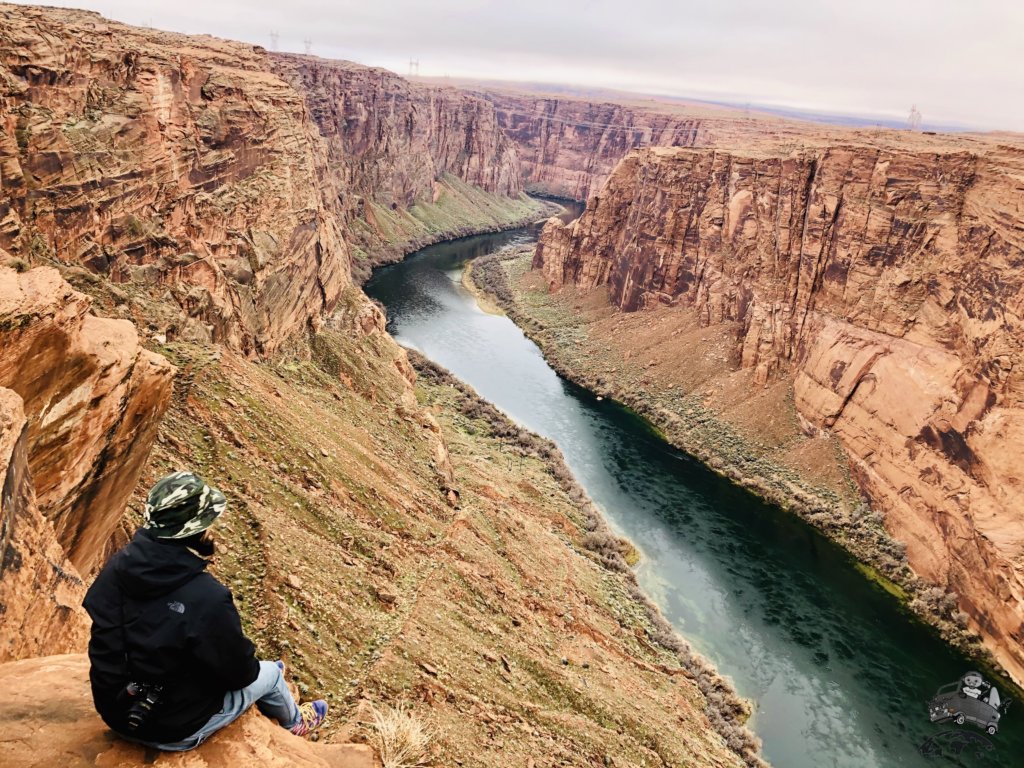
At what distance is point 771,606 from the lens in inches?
1458

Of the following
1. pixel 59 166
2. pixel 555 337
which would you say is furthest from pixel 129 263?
pixel 555 337

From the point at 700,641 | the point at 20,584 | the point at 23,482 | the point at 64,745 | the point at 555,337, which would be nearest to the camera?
the point at 64,745

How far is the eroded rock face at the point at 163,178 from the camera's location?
922 inches

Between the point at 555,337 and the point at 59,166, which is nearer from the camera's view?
the point at 59,166

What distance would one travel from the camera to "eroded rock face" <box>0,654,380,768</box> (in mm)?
5621

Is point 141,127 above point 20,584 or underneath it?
above

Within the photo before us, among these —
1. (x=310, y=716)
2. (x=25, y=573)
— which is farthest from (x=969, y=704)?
(x=25, y=573)

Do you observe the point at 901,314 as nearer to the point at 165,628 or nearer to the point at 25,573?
the point at 165,628

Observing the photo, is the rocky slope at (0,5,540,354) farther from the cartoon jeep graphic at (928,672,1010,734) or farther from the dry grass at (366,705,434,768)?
the cartoon jeep graphic at (928,672,1010,734)

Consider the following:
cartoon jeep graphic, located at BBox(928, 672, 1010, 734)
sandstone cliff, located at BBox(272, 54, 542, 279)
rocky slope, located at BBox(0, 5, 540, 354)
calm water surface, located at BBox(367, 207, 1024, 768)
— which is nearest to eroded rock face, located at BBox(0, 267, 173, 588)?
A: rocky slope, located at BBox(0, 5, 540, 354)

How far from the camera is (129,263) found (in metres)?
26.5

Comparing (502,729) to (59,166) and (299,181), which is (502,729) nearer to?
(59,166)

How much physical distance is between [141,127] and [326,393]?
15047 millimetres

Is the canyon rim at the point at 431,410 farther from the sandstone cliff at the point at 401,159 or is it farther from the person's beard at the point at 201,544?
the sandstone cliff at the point at 401,159
